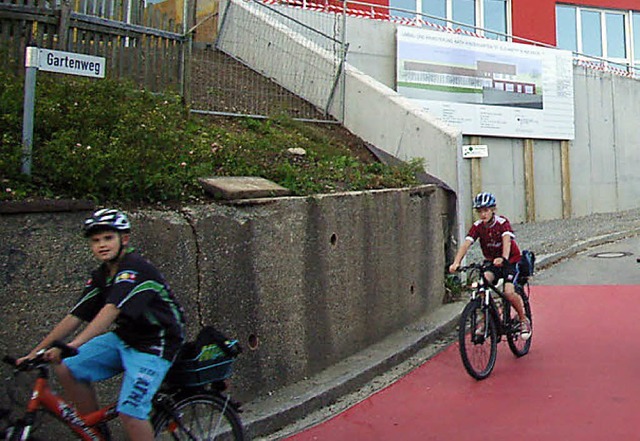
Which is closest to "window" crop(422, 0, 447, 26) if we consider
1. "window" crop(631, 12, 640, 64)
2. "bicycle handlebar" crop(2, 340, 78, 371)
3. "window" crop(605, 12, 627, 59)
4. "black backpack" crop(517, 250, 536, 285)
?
"window" crop(605, 12, 627, 59)

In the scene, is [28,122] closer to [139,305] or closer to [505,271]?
[139,305]

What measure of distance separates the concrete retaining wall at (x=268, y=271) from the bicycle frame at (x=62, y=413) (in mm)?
854

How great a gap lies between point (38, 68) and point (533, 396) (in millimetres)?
4716

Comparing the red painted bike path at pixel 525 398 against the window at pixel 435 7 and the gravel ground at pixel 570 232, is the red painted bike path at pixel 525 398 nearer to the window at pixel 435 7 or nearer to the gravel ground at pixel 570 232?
the gravel ground at pixel 570 232

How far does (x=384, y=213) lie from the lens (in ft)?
25.1

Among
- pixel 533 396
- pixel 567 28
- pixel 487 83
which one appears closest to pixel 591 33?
pixel 567 28

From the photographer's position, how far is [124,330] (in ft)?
11.8

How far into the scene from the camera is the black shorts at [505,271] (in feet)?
22.8

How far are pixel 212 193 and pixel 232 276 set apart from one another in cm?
87

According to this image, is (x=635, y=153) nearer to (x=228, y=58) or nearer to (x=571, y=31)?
(x=571, y=31)

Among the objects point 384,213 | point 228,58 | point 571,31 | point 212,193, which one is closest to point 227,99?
point 228,58

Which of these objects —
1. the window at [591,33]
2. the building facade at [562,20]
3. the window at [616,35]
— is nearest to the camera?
the building facade at [562,20]

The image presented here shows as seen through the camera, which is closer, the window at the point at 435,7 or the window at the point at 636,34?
the window at the point at 435,7

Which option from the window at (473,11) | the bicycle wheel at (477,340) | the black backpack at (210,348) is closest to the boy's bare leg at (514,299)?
the bicycle wheel at (477,340)
